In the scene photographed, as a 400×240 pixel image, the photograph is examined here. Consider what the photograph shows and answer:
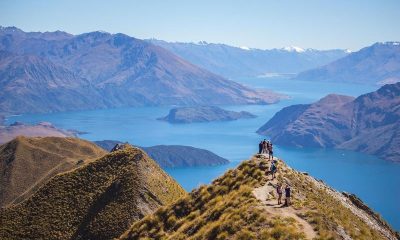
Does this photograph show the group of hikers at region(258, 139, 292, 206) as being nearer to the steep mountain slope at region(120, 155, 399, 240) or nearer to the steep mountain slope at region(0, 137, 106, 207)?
the steep mountain slope at region(120, 155, 399, 240)

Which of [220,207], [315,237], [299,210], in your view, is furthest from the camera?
[220,207]

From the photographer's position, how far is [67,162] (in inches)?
5172

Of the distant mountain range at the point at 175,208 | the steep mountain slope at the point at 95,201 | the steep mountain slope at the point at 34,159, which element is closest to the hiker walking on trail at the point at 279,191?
the distant mountain range at the point at 175,208

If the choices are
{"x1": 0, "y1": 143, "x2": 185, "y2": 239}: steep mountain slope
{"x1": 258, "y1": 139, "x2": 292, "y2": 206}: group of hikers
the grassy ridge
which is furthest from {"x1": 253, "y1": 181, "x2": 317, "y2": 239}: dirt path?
{"x1": 0, "y1": 143, "x2": 185, "y2": 239}: steep mountain slope

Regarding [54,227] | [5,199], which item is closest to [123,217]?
[54,227]

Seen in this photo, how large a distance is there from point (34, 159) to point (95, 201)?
8224cm

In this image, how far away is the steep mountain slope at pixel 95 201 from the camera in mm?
60969

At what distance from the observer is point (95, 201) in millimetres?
65562

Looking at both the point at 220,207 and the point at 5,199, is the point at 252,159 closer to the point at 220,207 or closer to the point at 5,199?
the point at 220,207

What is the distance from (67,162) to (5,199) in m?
17.6

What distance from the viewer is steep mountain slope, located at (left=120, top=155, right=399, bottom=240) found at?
30062mm

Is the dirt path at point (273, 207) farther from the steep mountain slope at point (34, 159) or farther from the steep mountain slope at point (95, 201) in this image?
the steep mountain slope at point (34, 159)

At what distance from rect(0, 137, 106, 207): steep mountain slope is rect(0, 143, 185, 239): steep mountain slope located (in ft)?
161

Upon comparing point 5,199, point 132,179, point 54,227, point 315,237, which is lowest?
point 5,199
